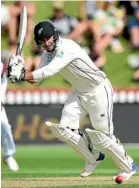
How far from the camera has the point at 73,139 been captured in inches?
347

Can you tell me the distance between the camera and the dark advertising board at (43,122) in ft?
51.7

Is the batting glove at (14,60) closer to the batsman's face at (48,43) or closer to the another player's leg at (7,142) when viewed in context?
the batsman's face at (48,43)

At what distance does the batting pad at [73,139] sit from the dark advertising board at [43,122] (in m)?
6.76

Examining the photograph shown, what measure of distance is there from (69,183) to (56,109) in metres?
7.31

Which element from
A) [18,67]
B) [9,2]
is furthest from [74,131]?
[9,2]

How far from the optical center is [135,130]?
622 inches

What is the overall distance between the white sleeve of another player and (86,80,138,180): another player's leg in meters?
0.64

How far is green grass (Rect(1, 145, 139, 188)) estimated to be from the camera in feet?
32.7

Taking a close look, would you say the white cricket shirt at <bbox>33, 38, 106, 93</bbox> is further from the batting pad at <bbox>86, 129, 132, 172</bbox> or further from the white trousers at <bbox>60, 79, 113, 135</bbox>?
the batting pad at <bbox>86, 129, 132, 172</bbox>

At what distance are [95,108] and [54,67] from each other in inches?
32.8

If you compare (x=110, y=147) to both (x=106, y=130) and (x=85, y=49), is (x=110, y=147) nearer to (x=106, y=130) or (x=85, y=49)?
(x=106, y=130)

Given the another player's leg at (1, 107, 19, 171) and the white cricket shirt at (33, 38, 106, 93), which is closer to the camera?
the white cricket shirt at (33, 38, 106, 93)

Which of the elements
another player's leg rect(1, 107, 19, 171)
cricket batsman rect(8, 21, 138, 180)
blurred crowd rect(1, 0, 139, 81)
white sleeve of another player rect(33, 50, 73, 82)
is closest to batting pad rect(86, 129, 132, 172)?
cricket batsman rect(8, 21, 138, 180)

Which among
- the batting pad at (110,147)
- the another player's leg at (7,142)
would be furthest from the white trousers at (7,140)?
the batting pad at (110,147)
